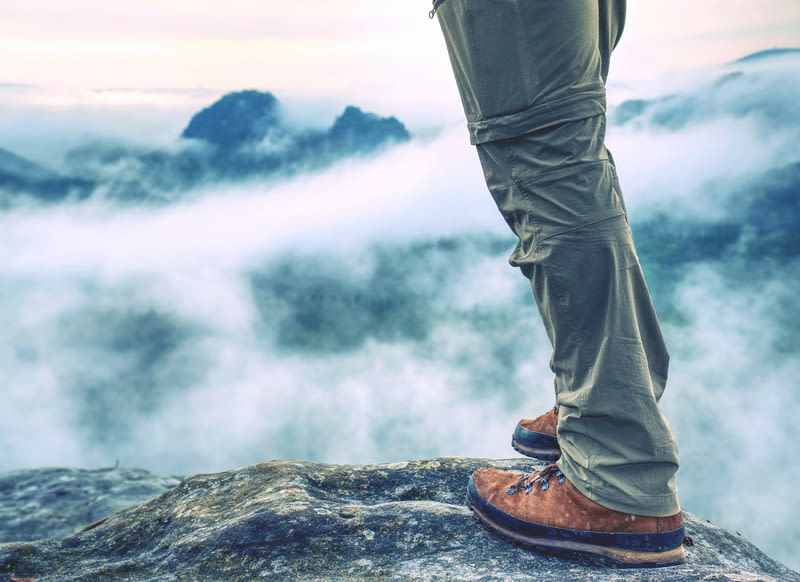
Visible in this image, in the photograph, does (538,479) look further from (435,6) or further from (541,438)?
(435,6)

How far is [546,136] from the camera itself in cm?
159

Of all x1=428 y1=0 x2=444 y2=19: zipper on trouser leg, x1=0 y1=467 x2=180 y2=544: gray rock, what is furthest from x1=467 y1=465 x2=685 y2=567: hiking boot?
x1=0 y1=467 x2=180 y2=544: gray rock

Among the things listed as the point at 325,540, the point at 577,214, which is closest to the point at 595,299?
the point at 577,214

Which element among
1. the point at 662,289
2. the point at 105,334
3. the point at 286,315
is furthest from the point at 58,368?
the point at 662,289

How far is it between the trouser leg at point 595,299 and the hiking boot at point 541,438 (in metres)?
0.63

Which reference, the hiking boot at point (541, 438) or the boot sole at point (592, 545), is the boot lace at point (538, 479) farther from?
the hiking boot at point (541, 438)

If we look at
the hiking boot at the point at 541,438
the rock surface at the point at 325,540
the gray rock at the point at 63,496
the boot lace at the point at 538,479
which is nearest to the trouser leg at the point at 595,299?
the boot lace at the point at 538,479

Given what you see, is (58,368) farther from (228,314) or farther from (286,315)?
(286,315)

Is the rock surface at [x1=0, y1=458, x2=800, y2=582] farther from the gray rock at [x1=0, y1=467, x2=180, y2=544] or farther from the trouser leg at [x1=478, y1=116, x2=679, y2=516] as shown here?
the gray rock at [x1=0, y1=467, x2=180, y2=544]

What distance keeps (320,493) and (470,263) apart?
161 m

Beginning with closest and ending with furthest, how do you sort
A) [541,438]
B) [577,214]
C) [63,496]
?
1. [577,214]
2. [541,438]
3. [63,496]

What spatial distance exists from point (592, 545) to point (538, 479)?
0.78 ft

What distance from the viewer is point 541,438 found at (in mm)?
2348

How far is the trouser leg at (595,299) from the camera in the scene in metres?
1.61
